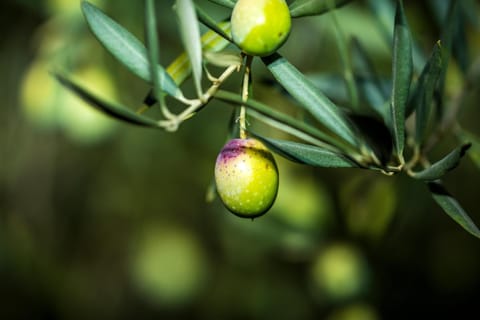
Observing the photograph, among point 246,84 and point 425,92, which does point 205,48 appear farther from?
point 425,92

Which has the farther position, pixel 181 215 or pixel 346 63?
pixel 181 215

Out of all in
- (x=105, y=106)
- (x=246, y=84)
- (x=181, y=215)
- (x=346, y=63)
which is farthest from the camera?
(x=181, y=215)

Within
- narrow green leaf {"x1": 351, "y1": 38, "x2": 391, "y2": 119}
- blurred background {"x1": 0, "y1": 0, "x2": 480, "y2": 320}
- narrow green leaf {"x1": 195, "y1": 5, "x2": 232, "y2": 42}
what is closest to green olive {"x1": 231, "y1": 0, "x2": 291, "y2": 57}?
narrow green leaf {"x1": 195, "y1": 5, "x2": 232, "y2": 42}

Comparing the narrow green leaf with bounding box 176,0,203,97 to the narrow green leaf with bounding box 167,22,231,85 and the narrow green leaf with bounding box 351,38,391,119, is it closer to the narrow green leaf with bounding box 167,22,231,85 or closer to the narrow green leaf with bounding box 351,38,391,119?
the narrow green leaf with bounding box 167,22,231,85

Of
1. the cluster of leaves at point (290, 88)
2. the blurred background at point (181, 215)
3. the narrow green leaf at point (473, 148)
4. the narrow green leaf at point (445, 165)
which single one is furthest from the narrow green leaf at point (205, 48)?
the blurred background at point (181, 215)

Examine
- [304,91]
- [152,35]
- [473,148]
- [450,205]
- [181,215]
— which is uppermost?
[152,35]

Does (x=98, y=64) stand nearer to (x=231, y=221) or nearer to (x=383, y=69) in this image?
(x=231, y=221)

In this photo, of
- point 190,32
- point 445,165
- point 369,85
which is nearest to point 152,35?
point 190,32
